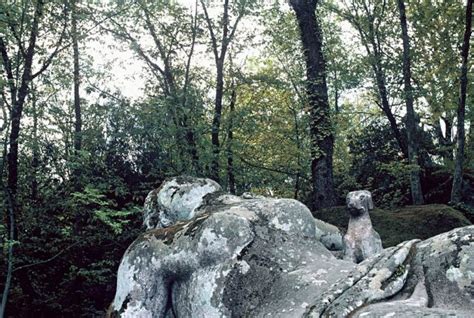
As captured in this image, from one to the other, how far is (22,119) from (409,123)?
895 centimetres

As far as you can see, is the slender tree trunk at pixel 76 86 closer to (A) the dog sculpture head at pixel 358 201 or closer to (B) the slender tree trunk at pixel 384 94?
(A) the dog sculpture head at pixel 358 201

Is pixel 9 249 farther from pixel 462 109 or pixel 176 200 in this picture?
pixel 462 109

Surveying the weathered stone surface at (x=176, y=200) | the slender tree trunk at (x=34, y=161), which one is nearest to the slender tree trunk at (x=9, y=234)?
the slender tree trunk at (x=34, y=161)

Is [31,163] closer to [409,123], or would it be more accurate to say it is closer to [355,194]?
[355,194]

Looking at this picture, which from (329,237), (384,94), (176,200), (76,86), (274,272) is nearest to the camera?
(274,272)

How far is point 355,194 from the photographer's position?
13.4 ft

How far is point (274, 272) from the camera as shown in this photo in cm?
331

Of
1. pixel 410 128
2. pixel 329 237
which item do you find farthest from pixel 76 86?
pixel 329 237

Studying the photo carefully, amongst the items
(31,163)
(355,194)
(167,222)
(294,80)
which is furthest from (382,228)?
(294,80)

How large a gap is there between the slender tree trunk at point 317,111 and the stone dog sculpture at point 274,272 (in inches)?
283

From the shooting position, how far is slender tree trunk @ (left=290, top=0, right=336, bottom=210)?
437 inches

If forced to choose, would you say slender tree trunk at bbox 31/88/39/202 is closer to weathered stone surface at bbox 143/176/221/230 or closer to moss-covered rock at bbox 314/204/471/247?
weathered stone surface at bbox 143/176/221/230

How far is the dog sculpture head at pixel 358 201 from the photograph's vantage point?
408 centimetres

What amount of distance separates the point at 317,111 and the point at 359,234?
7.34 m
